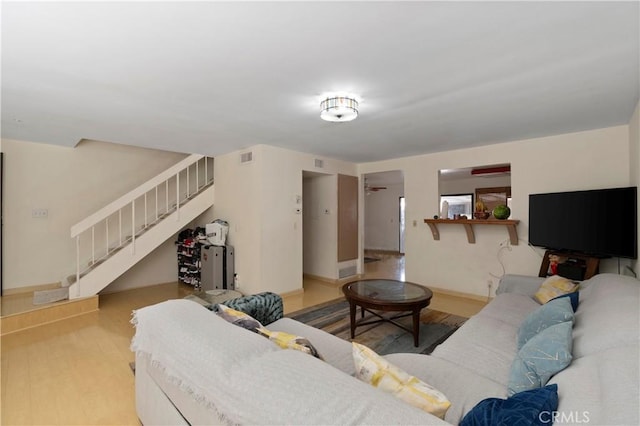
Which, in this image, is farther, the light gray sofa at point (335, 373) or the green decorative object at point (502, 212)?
the green decorative object at point (502, 212)

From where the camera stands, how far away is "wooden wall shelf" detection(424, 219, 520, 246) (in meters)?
3.98

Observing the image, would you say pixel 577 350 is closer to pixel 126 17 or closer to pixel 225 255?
pixel 126 17

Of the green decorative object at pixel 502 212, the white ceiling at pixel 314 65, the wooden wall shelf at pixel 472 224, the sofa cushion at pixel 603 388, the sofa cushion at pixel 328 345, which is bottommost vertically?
the sofa cushion at pixel 328 345

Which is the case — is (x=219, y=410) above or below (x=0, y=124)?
below

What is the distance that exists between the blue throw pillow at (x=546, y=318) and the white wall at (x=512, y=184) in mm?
2422

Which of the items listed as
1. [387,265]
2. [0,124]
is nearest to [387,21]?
[0,124]

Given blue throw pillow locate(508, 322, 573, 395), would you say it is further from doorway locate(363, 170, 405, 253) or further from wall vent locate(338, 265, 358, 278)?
doorway locate(363, 170, 405, 253)

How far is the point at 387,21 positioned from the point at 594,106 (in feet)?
8.52

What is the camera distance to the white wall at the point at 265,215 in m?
4.34

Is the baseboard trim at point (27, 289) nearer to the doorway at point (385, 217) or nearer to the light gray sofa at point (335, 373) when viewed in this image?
the light gray sofa at point (335, 373)

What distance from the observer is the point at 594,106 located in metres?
2.78

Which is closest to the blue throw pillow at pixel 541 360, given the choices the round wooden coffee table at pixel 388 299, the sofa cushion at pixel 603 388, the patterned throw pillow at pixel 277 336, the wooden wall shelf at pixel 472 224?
the sofa cushion at pixel 603 388

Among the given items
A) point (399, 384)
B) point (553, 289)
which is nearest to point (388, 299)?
point (553, 289)

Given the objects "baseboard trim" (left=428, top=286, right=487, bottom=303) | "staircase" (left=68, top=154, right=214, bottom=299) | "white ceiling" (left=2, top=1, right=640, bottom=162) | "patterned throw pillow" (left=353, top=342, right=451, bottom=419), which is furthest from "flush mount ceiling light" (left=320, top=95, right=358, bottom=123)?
"baseboard trim" (left=428, top=286, right=487, bottom=303)
